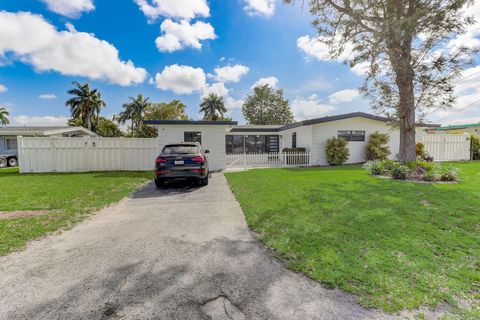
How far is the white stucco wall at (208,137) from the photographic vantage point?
1273cm

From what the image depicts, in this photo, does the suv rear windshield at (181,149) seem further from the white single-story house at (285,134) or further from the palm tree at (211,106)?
the palm tree at (211,106)

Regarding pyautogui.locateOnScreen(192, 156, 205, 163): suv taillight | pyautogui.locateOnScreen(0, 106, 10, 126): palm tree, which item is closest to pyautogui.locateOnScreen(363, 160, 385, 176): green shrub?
pyautogui.locateOnScreen(192, 156, 205, 163): suv taillight

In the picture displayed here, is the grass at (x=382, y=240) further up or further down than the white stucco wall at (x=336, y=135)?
further down

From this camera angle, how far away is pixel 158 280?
98.3 inches

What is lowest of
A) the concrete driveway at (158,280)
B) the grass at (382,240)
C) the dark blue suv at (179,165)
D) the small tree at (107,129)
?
the concrete driveway at (158,280)

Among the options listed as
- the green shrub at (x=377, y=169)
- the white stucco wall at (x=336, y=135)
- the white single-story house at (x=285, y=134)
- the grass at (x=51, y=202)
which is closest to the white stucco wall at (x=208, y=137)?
the white single-story house at (x=285, y=134)

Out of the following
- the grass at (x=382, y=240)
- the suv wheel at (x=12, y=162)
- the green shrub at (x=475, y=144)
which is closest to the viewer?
the grass at (x=382, y=240)

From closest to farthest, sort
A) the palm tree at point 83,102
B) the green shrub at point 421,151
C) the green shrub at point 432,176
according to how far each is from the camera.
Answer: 1. the green shrub at point 432,176
2. the green shrub at point 421,151
3. the palm tree at point 83,102

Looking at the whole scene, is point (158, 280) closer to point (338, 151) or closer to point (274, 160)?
point (274, 160)

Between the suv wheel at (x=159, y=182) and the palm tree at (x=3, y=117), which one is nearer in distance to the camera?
the suv wheel at (x=159, y=182)

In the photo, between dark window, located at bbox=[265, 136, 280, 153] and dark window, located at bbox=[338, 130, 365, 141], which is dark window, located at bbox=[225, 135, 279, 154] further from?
dark window, located at bbox=[338, 130, 365, 141]

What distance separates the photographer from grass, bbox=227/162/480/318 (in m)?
2.28

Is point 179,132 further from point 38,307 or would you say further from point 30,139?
point 38,307

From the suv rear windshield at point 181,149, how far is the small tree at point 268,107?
34.0 meters
